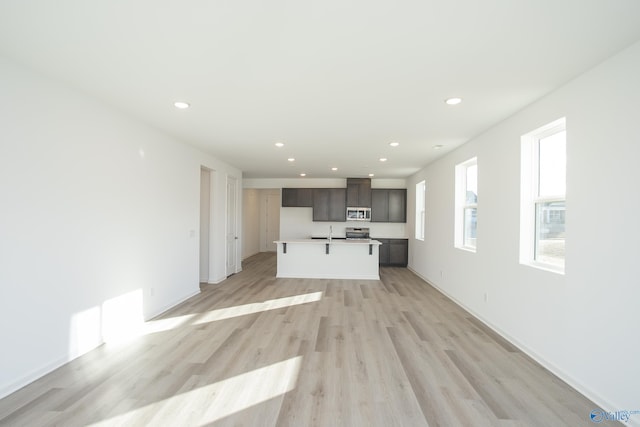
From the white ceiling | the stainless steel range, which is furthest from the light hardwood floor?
the stainless steel range

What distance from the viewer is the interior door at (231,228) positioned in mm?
6839

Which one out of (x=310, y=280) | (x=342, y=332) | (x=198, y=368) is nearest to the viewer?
(x=198, y=368)

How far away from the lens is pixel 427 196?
21.7 feet

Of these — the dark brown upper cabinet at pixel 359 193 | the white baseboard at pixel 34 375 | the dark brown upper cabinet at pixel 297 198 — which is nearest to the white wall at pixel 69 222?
the white baseboard at pixel 34 375

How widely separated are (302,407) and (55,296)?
2338 mm

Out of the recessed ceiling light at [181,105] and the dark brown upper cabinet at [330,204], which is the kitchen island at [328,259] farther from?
the recessed ceiling light at [181,105]

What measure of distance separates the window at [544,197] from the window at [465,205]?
1.45 metres

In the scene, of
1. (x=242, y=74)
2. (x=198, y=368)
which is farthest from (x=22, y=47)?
(x=198, y=368)

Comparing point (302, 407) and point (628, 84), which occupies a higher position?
point (628, 84)

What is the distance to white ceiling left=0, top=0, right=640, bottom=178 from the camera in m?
1.71

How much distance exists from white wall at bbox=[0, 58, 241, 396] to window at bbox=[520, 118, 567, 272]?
4.43m

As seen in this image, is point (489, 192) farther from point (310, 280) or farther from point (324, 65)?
point (310, 280)

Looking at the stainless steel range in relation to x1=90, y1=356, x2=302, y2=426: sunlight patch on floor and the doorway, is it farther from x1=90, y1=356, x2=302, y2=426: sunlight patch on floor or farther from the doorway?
x1=90, y1=356, x2=302, y2=426: sunlight patch on floor

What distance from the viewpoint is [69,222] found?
9.04ft
